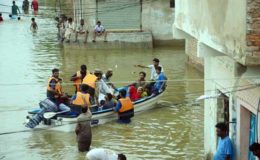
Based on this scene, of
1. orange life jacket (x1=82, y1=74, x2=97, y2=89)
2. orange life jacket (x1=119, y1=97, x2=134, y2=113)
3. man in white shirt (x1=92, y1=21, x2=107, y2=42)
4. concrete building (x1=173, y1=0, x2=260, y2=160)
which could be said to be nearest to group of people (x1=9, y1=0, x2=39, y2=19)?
man in white shirt (x1=92, y1=21, x2=107, y2=42)

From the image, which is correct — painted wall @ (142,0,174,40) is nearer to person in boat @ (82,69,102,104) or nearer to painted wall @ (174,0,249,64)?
person in boat @ (82,69,102,104)

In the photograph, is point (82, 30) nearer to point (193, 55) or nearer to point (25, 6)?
point (193, 55)

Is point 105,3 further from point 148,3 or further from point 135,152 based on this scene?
point 135,152

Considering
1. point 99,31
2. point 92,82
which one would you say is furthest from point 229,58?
point 99,31

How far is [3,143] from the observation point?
15094mm

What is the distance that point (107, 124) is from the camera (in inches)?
671

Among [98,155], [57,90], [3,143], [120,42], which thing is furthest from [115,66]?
[98,155]

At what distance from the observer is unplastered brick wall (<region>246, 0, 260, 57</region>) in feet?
26.0

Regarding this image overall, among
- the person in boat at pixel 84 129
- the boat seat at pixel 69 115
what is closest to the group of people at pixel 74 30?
the boat seat at pixel 69 115

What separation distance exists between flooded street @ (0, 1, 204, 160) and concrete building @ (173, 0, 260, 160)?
84 centimetres

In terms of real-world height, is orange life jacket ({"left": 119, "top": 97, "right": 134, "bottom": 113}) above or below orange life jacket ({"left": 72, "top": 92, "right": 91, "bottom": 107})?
below

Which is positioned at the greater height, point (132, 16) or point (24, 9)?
point (24, 9)

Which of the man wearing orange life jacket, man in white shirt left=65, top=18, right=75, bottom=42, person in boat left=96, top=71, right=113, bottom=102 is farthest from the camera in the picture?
man in white shirt left=65, top=18, right=75, bottom=42

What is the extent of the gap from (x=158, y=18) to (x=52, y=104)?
1806 centimetres
